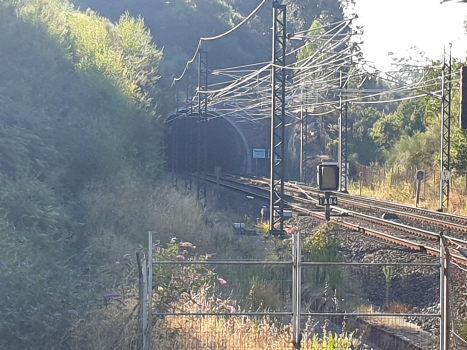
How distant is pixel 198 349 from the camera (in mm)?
9414

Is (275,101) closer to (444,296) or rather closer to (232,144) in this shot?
(444,296)

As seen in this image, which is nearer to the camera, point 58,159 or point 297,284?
point 297,284

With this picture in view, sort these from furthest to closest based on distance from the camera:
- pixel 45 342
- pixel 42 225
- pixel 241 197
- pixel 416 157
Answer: pixel 416 157 → pixel 241 197 → pixel 42 225 → pixel 45 342

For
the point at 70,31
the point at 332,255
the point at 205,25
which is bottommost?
the point at 332,255

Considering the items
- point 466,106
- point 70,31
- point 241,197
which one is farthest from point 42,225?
point 241,197

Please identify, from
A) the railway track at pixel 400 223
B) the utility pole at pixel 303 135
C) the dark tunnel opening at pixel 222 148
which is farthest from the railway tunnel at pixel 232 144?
the railway track at pixel 400 223

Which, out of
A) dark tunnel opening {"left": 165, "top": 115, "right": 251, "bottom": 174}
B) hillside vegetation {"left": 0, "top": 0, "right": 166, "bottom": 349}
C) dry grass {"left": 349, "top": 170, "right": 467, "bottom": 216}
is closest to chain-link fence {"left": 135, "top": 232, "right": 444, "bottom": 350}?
hillside vegetation {"left": 0, "top": 0, "right": 166, "bottom": 349}

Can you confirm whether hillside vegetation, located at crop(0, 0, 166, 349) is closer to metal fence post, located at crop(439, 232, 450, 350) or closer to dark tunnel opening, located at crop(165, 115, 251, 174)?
metal fence post, located at crop(439, 232, 450, 350)

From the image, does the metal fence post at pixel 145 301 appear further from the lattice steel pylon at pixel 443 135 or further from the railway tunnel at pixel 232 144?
the railway tunnel at pixel 232 144

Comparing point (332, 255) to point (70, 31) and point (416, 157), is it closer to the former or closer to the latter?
point (70, 31)

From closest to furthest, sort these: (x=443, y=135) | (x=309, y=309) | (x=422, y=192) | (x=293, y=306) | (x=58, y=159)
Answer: (x=293, y=306)
(x=309, y=309)
(x=58, y=159)
(x=443, y=135)
(x=422, y=192)

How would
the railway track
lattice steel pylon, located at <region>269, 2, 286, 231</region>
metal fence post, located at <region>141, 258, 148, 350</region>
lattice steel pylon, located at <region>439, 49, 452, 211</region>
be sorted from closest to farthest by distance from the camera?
metal fence post, located at <region>141, 258, 148, 350</region>
the railway track
lattice steel pylon, located at <region>269, 2, 286, 231</region>
lattice steel pylon, located at <region>439, 49, 452, 211</region>

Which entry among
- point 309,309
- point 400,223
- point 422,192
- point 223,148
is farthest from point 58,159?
point 223,148

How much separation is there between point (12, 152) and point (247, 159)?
1699 inches
